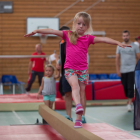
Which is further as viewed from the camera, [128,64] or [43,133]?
[128,64]

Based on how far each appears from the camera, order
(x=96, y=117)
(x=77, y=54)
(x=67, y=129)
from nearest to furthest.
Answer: (x=67, y=129) → (x=77, y=54) → (x=96, y=117)

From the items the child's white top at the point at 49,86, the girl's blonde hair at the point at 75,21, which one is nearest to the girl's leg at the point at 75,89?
the girl's blonde hair at the point at 75,21

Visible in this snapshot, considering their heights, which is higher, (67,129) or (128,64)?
(128,64)

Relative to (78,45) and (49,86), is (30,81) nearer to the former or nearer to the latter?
(49,86)

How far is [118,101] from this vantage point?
26.0ft

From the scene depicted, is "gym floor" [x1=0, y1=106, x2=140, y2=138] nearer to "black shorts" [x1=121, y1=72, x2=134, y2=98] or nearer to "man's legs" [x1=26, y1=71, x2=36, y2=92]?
"black shorts" [x1=121, y1=72, x2=134, y2=98]

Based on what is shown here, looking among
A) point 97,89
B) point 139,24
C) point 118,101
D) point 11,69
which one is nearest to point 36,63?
point 97,89

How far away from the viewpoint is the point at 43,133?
3.66m

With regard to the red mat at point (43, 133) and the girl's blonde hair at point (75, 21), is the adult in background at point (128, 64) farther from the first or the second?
the girl's blonde hair at point (75, 21)

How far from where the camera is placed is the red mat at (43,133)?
336cm

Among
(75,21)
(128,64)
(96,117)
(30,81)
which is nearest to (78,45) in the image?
(75,21)

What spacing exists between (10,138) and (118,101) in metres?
5.06

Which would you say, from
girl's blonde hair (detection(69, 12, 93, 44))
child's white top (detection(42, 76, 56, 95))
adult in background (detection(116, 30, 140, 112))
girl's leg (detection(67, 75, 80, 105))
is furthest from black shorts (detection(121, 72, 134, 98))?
girl's leg (detection(67, 75, 80, 105))

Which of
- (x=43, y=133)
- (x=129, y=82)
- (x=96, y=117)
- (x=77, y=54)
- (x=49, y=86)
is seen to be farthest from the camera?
(x=129, y=82)
